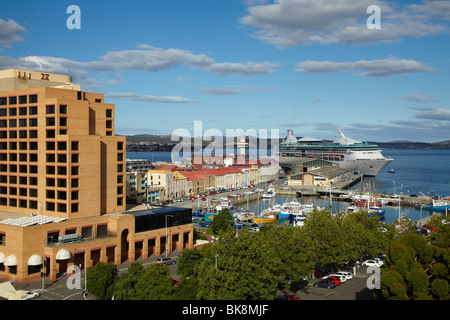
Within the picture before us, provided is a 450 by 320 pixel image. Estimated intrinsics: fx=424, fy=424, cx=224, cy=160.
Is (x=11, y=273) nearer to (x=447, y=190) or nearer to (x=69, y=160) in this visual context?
(x=69, y=160)

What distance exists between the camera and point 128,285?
961 inches

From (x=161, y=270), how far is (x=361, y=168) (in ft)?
399

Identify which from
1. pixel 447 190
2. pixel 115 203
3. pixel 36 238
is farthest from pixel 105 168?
→ pixel 447 190

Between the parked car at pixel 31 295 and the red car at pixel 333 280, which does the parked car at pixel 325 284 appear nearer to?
the red car at pixel 333 280

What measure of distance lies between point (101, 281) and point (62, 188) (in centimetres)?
1467

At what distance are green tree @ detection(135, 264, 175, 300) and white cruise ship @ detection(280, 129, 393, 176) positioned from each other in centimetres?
11947

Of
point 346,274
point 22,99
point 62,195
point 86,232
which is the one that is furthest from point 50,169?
point 346,274

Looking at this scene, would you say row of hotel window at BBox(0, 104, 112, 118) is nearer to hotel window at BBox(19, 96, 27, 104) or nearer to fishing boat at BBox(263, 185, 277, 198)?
hotel window at BBox(19, 96, 27, 104)

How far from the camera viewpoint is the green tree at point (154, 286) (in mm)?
22906

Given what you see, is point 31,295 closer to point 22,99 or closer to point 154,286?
point 154,286

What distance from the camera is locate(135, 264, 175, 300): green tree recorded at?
22.9 m

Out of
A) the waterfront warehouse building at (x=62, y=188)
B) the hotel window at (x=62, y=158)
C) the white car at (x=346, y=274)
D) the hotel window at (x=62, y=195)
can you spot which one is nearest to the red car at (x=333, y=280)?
the white car at (x=346, y=274)

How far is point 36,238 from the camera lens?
33250 mm

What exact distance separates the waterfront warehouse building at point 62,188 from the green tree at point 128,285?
10341 mm
